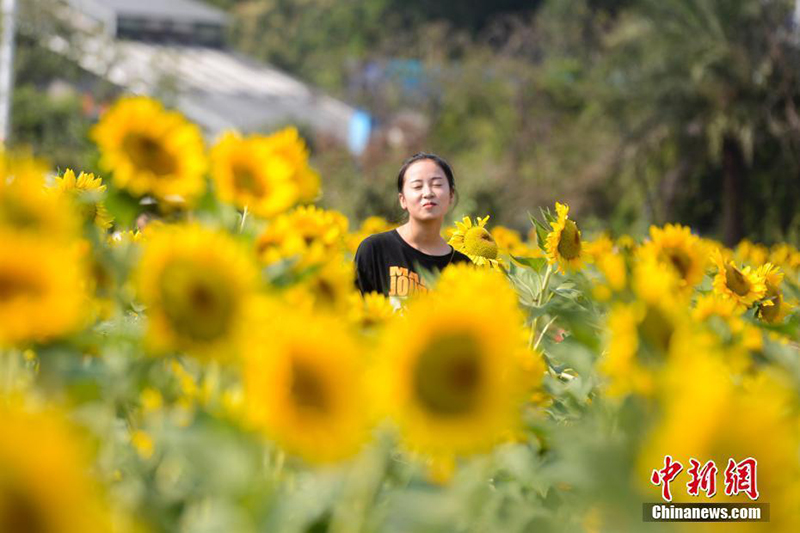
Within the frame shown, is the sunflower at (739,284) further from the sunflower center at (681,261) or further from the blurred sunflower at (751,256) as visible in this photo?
the blurred sunflower at (751,256)

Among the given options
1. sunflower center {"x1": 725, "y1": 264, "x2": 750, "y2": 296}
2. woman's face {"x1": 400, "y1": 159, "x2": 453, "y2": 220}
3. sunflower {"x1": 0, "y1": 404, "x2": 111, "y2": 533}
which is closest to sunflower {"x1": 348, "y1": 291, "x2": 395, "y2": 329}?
sunflower {"x1": 0, "y1": 404, "x2": 111, "y2": 533}

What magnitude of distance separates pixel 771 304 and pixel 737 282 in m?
0.08

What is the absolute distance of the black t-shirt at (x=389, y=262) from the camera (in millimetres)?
3412

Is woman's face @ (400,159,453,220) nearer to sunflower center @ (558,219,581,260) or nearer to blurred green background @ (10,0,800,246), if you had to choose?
sunflower center @ (558,219,581,260)

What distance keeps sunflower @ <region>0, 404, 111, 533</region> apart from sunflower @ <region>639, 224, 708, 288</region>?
167cm

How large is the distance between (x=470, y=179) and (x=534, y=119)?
35.4ft

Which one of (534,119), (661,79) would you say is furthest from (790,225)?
(534,119)

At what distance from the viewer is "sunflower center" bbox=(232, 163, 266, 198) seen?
1435 mm

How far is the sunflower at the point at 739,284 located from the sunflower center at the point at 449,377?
64.7 inches

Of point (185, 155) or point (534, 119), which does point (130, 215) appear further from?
point (534, 119)

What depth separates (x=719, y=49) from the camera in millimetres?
15992

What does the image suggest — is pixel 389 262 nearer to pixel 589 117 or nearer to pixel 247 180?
pixel 247 180

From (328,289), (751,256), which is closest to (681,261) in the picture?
(328,289)

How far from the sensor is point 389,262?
3.52 metres
